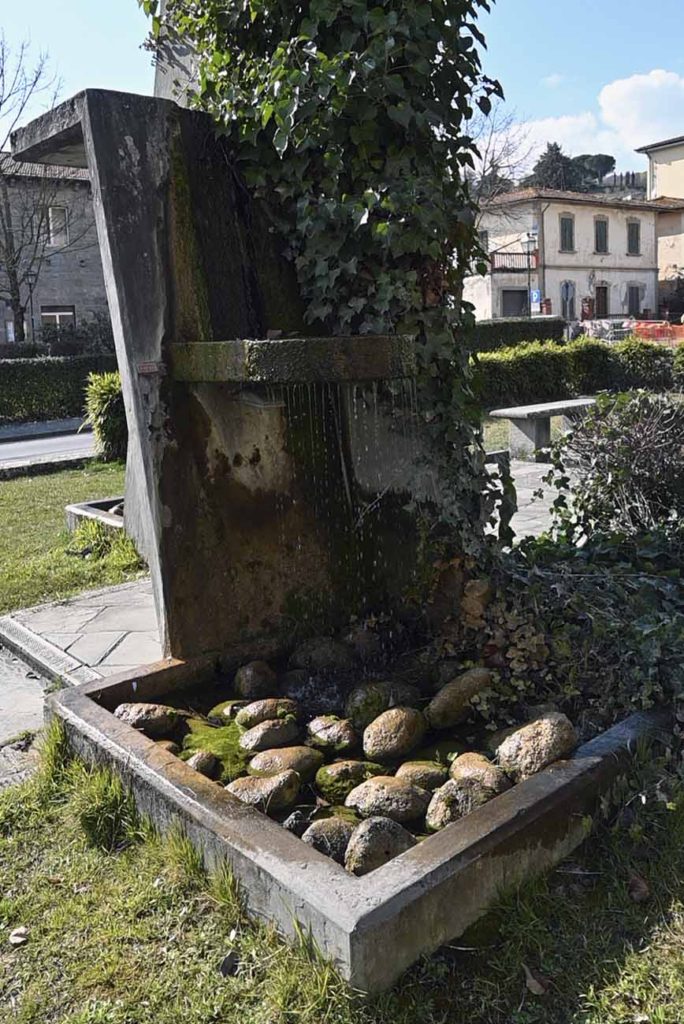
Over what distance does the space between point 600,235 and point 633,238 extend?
2884mm

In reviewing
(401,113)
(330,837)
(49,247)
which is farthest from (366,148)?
(49,247)

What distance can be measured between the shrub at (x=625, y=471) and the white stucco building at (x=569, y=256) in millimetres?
31503

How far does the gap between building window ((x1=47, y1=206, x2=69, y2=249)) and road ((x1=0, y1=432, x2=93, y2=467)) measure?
1174 cm

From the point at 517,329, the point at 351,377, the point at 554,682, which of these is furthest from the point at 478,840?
the point at 517,329

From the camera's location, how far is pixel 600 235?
1618 inches

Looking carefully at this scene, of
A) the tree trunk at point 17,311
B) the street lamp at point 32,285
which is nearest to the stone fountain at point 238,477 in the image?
the tree trunk at point 17,311

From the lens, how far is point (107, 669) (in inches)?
160

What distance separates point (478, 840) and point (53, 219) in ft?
89.4

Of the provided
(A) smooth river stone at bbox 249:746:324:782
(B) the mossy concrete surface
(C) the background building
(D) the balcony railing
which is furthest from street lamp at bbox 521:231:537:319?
(A) smooth river stone at bbox 249:746:324:782

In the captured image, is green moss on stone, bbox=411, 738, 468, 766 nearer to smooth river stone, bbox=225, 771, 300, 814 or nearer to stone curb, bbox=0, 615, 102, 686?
smooth river stone, bbox=225, 771, 300, 814

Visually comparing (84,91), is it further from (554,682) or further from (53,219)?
(53,219)

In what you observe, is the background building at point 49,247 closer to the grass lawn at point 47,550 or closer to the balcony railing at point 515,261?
the grass lawn at point 47,550

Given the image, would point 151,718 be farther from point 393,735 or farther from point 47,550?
point 47,550

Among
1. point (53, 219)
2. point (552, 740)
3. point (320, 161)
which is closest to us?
point (552, 740)
